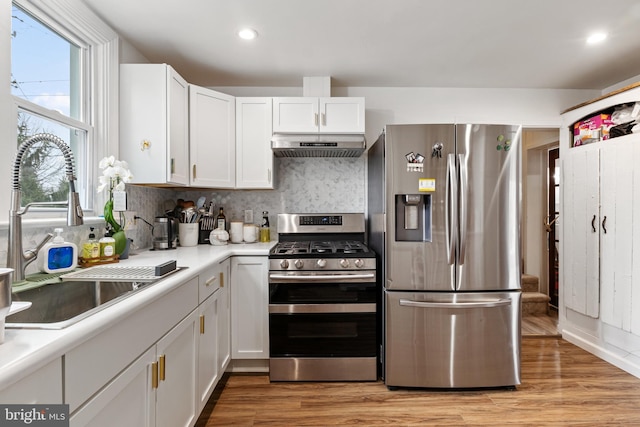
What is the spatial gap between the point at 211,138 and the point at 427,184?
1.70m

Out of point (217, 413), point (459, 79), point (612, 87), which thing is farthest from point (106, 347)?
point (612, 87)

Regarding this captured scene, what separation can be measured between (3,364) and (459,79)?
3249 mm

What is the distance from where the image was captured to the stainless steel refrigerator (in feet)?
6.87

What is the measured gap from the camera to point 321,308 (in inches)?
86.1

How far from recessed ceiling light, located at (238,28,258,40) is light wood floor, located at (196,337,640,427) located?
2.37 metres

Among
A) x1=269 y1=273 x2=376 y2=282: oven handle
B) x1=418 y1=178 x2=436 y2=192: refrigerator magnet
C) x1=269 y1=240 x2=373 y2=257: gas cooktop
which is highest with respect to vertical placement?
x1=418 y1=178 x2=436 y2=192: refrigerator magnet

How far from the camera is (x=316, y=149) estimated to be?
103 inches

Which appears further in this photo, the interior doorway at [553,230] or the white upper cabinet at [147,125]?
the interior doorway at [553,230]

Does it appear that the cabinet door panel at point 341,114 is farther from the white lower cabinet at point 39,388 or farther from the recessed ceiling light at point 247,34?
the white lower cabinet at point 39,388

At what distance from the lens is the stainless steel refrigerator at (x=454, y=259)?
2.09m

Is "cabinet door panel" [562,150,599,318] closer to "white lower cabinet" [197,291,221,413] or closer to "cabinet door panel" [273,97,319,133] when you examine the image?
"cabinet door panel" [273,97,319,133]

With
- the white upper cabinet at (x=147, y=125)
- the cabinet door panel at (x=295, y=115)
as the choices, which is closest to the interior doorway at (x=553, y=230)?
the cabinet door panel at (x=295, y=115)

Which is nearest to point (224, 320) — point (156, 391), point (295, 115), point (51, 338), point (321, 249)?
point (321, 249)

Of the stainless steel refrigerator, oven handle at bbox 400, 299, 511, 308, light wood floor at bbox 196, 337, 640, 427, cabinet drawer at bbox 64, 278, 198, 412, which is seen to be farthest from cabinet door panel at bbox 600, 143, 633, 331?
cabinet drawer at bbox 64, 278, 198, 412
